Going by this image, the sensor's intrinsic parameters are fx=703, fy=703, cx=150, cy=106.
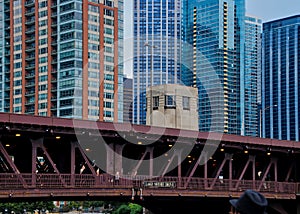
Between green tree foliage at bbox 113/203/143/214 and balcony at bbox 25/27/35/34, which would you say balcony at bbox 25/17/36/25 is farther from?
green tree foliage at bbox 113/203/143/214

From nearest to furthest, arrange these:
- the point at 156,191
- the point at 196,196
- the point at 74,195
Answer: the point at 74,195
the point at 156,191
the point at 196,196

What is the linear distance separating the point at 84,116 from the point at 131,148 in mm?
122479

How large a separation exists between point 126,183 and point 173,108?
44.9m

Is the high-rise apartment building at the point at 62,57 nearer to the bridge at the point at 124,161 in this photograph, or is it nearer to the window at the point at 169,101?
the window at the point at 169,101

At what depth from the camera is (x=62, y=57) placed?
182m

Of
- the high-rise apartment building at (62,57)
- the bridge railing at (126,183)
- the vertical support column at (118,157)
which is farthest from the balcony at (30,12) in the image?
the vertical support column at (118,157)

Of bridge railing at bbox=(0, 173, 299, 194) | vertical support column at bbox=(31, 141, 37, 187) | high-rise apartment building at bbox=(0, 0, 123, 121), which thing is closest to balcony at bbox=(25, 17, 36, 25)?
high-rise apartment building at bbox=(0, 0, 123, 121)

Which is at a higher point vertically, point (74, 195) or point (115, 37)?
point (115, 37)

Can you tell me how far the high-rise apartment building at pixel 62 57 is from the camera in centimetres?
18050

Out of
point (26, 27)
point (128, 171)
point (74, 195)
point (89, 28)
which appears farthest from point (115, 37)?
point (74, 195)

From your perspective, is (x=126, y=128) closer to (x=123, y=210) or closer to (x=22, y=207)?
(x=22, y=207)

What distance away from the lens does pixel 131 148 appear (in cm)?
5772

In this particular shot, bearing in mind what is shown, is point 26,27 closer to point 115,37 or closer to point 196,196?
Answer: point 115,37

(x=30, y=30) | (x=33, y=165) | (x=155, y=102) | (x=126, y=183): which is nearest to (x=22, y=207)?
(x=155, y=102)
